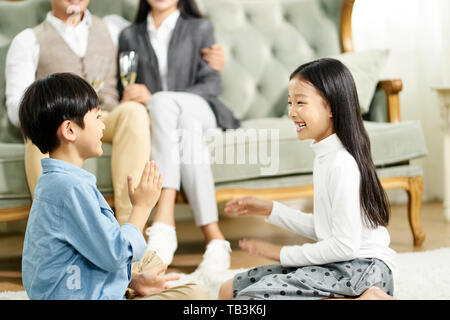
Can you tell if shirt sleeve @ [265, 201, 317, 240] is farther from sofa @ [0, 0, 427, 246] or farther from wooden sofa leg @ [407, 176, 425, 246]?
wooden sofa leg @ [407, 176, 425, 246]

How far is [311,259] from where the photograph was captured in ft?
3.81

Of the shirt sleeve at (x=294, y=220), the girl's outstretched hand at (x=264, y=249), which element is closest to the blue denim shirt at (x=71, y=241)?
the girl's outstretched hand at (x=264, y=249)

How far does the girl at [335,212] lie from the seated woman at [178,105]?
66 cm

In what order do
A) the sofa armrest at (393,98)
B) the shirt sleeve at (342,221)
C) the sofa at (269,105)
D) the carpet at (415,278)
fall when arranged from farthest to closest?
the sofa armrest at (393,98), the sofa at (269,105), the carpet at (415,278), the shirt sleeve at (342,221)

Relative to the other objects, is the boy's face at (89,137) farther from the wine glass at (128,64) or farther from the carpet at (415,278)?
the wine glass at (128,64)

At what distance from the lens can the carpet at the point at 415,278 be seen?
1537mm

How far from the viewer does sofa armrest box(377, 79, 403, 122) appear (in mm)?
2174

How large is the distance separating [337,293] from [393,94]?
1.27 meters

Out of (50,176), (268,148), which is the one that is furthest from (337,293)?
(268,148)

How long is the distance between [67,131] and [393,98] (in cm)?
152

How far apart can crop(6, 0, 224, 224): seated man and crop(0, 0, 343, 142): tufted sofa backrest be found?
0.93 feet

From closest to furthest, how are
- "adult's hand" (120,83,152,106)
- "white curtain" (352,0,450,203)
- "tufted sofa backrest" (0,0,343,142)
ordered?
"adult's hand" (120,83,152,106), "tufted sofa backrest" (0,0,343,142), "white curtain" (352,0,450,203)

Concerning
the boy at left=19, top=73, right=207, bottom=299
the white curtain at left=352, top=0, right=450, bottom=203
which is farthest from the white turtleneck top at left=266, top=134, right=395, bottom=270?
the white curtain at left=352, top=0, right=450, bottom=203

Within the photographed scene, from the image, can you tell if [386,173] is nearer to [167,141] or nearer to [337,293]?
[167,141]
